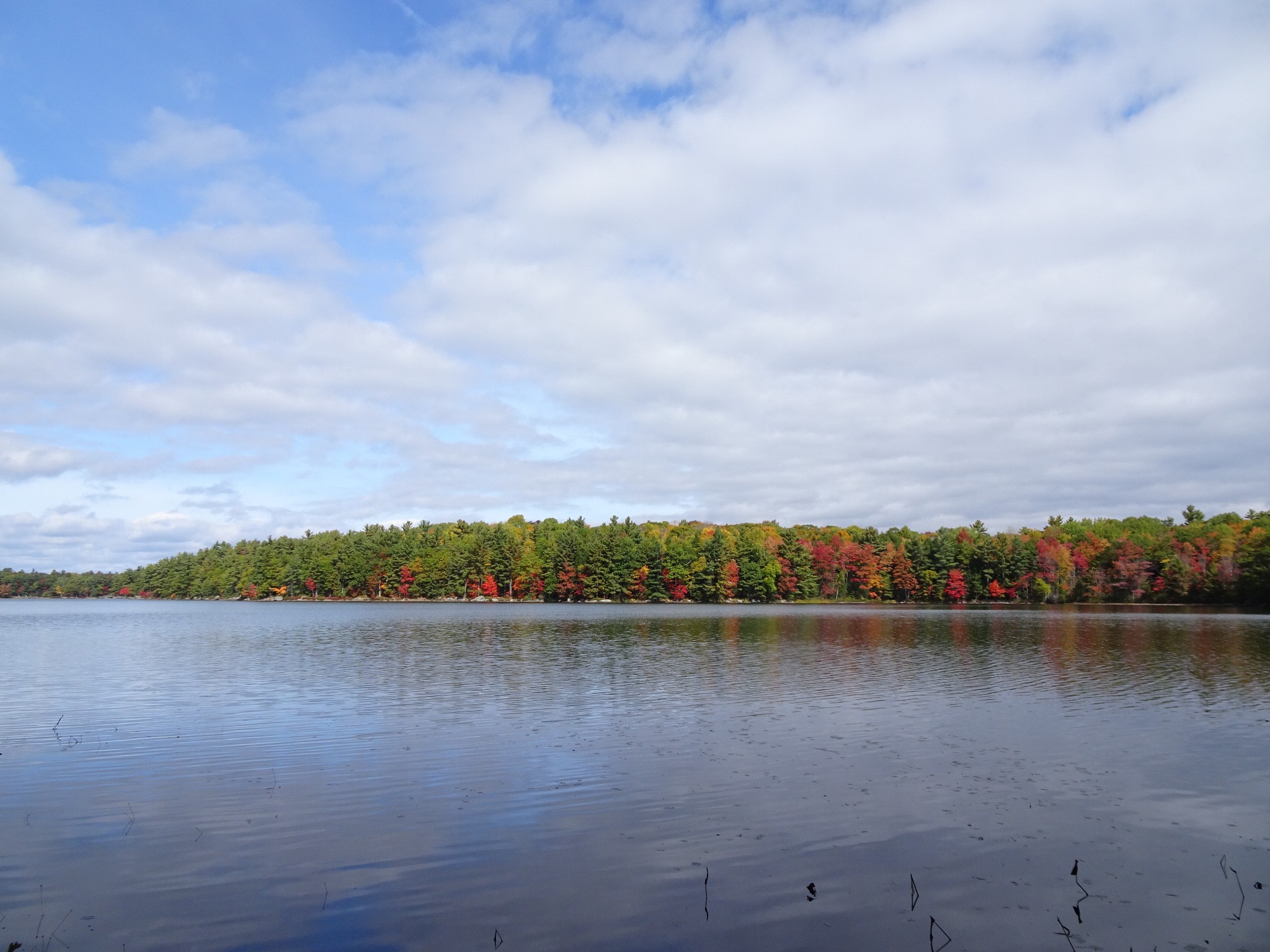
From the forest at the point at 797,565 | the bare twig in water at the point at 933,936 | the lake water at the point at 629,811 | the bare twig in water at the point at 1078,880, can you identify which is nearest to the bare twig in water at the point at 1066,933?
the lake water at the point at 629,811

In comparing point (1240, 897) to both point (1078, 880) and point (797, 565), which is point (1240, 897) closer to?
point (1078, 880)

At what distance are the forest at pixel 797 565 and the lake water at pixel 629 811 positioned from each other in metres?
111

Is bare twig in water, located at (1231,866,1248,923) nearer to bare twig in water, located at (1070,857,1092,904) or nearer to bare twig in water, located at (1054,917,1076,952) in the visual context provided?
bare twig in water, located at (1070,857,1092,904)

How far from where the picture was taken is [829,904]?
10922mm

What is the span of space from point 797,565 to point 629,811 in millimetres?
140140

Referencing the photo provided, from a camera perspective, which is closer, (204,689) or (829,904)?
(829,904)

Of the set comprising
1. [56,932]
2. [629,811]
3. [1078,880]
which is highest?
[56,932]

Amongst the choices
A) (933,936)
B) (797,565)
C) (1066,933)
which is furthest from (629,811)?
(797,565)

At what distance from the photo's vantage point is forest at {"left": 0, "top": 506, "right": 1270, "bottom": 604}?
13362cm

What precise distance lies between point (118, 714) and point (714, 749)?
19.9 m

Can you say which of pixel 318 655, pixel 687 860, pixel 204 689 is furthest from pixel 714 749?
pixel 318 655

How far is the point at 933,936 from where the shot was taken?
10.1m

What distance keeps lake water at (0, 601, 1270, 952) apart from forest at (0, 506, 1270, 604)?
111060mm

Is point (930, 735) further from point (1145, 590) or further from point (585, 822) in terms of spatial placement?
point (1145, 590)
